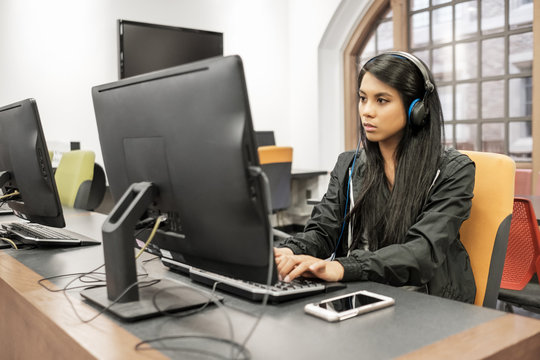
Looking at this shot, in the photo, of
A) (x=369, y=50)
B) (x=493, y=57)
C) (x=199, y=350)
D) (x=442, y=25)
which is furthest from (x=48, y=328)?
(x=369, y=50)

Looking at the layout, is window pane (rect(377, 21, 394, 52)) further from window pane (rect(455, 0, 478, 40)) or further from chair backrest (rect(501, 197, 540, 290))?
chair backrest (rect(501, 197, 540, 290))

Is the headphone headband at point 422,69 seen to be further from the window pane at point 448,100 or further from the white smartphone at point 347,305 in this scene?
the window pane at point 448,100

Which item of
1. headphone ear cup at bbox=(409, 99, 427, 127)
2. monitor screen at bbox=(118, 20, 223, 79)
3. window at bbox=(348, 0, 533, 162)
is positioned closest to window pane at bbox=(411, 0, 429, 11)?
window at bbox=(348, 0, 533, 162)

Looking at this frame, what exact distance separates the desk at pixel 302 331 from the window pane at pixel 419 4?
13.4ft

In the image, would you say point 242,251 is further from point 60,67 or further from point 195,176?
point 60,67

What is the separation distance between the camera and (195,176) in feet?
2.76

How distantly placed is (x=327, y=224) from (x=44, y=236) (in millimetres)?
860

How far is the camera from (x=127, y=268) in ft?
3.04

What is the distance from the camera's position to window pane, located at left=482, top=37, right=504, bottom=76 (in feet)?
13.4

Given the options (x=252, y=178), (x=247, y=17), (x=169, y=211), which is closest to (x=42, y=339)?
(x=169, y=211)

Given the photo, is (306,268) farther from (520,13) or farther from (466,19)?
(466,19)

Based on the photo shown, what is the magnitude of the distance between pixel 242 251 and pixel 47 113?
12.3 ft

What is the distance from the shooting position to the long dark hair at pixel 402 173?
4.33 feet

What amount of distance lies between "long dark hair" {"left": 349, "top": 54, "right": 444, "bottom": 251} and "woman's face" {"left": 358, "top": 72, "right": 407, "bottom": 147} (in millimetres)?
16
